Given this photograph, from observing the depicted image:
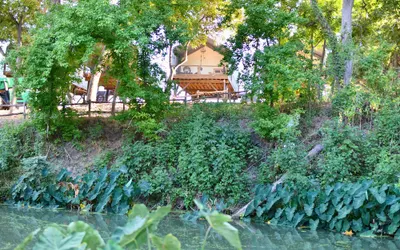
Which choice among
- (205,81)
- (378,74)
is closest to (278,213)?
(378,74)

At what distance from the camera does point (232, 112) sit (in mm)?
18047

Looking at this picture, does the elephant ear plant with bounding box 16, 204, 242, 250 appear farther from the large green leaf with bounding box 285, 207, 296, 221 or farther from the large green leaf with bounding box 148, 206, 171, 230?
the large green leaf with bounding box 285, 207, 296, 221

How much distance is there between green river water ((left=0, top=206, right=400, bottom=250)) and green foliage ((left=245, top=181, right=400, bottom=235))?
0.41 meters

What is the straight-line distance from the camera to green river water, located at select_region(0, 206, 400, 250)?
403 inches

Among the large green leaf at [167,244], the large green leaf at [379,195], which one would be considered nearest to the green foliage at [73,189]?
the large green leaf at [379,195]

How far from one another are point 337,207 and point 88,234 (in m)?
9.83

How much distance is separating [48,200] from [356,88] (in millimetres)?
9602

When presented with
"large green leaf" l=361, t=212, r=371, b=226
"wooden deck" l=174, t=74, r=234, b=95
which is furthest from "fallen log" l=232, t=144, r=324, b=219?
"wooden deck" l=174, t=74, r=234, b=95

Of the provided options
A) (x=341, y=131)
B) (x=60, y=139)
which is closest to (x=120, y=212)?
(x=60, y=139)

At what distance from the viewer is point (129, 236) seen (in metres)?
3.37

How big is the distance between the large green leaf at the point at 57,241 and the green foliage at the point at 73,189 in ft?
38.0

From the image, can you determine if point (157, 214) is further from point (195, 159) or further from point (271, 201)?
point (195, 159)

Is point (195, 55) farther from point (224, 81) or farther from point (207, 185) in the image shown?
point (207, 185)

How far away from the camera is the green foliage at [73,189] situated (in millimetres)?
14888
